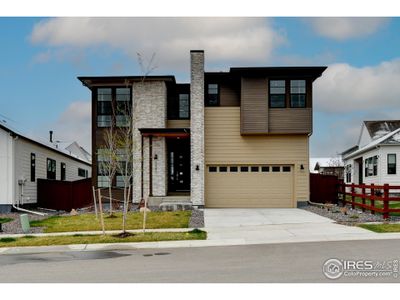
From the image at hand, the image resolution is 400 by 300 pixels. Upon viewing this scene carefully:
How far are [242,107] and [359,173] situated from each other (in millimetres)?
22325

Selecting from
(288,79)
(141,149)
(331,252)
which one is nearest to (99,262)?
(331,252)

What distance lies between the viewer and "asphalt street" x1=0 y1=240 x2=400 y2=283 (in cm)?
967

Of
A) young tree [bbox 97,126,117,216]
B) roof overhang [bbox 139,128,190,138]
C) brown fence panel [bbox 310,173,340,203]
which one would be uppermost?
roof overhang [bbox 139,128,190,138]

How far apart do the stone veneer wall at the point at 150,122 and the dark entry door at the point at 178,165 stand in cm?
122

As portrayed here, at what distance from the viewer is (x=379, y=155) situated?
35.6 metres

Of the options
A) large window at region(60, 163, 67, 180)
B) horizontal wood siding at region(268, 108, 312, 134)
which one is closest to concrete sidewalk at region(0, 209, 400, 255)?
horizontal wood siding at region(268, 108, 312, 134)

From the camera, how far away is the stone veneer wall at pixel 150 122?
27547 millimetres

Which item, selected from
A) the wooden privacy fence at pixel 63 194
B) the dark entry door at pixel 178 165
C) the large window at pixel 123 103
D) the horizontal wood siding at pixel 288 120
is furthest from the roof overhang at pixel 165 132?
the wooden privacy fence at pixel 63 194

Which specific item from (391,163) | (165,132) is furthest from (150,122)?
(391,163)

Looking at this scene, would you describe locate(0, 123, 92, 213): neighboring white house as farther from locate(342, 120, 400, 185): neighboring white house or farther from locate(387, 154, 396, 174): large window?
locate(387, 154, 396, 174): large window

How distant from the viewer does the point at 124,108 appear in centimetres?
2834

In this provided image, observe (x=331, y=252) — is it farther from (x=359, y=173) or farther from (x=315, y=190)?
(x=359, y=173)

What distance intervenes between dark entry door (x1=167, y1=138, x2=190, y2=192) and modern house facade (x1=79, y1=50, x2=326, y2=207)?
52 centimetres

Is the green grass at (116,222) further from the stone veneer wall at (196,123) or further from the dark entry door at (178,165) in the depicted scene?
the dark entry door at (178,165)
